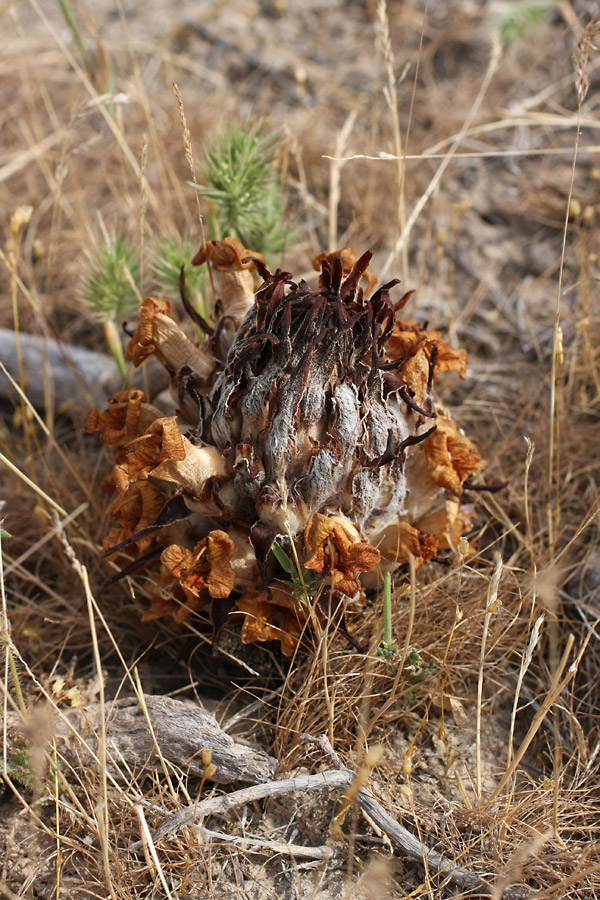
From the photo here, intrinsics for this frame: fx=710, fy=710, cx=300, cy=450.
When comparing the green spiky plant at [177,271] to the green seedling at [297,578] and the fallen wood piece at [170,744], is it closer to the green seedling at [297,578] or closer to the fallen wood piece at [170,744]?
the green seedling at [297,578]

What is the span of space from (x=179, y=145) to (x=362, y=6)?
280 cm

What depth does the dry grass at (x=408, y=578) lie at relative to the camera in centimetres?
227

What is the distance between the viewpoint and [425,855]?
2.18 m

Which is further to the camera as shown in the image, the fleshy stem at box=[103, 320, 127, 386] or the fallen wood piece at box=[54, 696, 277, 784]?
the fleshy stem at box=[103, 320, 127, 386]

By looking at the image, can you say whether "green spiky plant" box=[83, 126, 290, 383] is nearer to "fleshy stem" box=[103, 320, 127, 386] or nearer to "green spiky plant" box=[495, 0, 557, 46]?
"fleshy stem" box=[103, 320, 127, 386]

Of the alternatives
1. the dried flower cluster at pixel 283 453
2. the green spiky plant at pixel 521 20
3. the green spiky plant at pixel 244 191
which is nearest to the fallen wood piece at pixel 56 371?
the green spiky plant at pixel 244 191

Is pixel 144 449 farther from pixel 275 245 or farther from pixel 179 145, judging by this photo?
pixel 179 145

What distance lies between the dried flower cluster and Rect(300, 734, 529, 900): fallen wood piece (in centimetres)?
57

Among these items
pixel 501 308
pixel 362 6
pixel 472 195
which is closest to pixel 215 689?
pixel 501 308

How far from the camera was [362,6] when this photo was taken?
6.64 meters

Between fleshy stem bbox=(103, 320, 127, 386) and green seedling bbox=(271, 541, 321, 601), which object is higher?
fleshy stem bbox=(103, 320, 127, 386)

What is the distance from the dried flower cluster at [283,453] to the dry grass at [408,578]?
0.26 meters

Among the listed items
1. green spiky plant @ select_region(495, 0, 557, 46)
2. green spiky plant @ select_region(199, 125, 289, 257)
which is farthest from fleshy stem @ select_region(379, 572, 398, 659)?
green spiky plant @ select_region(495, 0, 557, 46)

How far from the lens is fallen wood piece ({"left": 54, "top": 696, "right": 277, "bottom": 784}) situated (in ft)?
7.89
